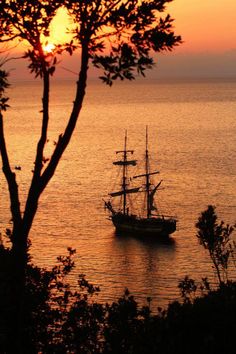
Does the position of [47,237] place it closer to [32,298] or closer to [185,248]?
[185,248]

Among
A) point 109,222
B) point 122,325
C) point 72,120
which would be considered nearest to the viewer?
point 72,120

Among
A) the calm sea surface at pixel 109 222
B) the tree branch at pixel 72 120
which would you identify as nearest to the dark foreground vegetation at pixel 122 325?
the tree branch at pixel 72 120

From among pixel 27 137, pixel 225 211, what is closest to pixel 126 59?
pixel 225 211

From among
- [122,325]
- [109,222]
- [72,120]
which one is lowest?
[122,325]

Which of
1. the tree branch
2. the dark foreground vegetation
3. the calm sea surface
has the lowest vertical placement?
the dark foreground vegetation

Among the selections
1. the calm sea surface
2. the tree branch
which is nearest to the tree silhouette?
the tree branch

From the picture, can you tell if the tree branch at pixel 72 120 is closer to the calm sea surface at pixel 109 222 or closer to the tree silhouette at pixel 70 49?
the tree silhouette at pixel 70 49

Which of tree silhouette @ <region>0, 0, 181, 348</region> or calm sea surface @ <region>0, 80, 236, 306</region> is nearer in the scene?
tree silhouette @ <region>0, 0, 181, 348</region>

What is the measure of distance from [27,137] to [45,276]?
172681 millimetres

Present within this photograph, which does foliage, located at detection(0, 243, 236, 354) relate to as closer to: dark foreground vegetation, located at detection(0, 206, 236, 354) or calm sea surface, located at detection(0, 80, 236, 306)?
dark foreground vegetation, located at detection(0, 206, 236, 354)

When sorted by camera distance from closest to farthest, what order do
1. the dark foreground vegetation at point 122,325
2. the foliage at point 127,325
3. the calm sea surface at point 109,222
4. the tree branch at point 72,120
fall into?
the tree branch at point 72,120
the dark foreground vegetation at point 122,325
the foliage at point 127,325
the calm sea surface at point 109,222

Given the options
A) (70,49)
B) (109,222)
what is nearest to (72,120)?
(70,49)

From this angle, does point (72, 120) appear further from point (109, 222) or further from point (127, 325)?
point (109, 222)

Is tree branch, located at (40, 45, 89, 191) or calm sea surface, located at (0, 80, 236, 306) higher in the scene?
calm sea surface, located at (0, 80, 236, 306)
